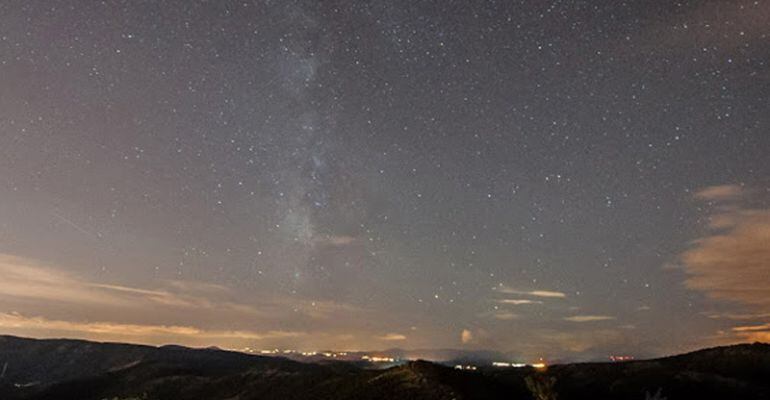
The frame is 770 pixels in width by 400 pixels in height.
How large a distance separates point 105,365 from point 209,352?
35794mm

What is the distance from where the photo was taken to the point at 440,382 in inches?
2761

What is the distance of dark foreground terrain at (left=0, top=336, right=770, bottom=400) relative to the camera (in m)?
72.6

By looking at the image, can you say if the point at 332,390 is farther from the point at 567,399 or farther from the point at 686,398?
the point at 686,398

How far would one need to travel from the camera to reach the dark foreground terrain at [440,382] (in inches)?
2857

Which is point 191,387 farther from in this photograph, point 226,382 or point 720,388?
point 720,388

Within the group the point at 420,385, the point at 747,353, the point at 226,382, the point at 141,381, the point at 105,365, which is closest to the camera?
the point at 420,385

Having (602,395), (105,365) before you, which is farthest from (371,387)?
(105,365)

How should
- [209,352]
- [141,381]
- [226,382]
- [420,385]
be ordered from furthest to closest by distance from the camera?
[209,352] < [141,381] < [226,382] < [420,385]

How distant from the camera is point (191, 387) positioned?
380ft

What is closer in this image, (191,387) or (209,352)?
(191,387)

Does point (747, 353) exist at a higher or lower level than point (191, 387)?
higher

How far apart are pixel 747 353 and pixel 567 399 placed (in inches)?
1656

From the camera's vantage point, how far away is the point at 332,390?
82.9 metres

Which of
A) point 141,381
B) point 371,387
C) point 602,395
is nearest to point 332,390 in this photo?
point 371,387
